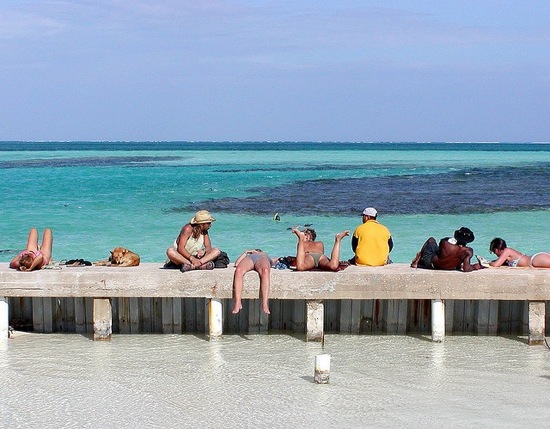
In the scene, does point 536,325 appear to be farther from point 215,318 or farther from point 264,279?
point 215,318

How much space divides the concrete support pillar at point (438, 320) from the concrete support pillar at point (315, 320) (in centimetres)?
150

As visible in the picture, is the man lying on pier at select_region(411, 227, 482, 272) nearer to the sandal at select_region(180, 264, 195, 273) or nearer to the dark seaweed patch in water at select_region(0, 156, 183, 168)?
the sandal at select_region(180, 264, 195, 273)

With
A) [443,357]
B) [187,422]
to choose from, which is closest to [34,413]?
[187,422]

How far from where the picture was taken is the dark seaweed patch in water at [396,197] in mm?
31922

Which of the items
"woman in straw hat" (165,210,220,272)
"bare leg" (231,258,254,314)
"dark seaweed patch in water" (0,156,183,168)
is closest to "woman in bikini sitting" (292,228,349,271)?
"bare leg" (231,258,254,314)

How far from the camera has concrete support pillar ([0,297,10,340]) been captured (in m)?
11.4

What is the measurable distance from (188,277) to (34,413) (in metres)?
3.05

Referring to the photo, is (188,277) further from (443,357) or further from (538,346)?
(538,346)

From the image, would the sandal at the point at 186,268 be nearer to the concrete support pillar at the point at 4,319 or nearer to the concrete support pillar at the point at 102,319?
the concrete support pillar at the point at 102,319

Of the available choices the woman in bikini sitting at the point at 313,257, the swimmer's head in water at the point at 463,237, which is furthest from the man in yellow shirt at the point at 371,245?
the swimmer's head in water at the point at 463,237

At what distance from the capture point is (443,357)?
10797mm

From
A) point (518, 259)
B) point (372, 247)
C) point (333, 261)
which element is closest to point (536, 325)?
point (518, 259)

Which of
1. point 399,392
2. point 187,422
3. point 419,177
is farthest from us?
point 419,177

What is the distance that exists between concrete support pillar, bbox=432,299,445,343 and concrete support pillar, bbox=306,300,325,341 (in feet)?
4.91
